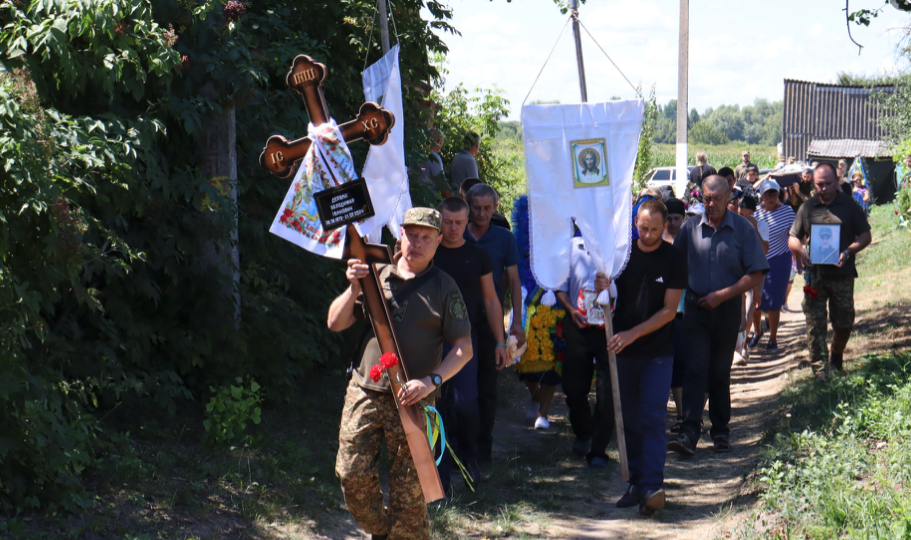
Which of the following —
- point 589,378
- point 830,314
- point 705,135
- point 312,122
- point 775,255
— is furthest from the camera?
point 705,135

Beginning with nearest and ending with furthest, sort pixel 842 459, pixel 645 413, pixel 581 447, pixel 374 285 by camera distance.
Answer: pixel 374 285
pixel 842 459
pixel 645 413
pixel 581 447

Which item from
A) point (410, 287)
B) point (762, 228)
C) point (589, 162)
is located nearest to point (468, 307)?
point (589, 162)

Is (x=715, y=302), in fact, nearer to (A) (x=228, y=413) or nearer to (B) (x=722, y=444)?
(B) (x=722, y=444)

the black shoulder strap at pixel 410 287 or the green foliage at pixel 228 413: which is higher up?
the black shoulder strap at pixel 410 287

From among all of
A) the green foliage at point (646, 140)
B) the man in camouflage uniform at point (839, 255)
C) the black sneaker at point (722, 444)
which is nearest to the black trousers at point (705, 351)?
the black sneaker at point (722, 444)

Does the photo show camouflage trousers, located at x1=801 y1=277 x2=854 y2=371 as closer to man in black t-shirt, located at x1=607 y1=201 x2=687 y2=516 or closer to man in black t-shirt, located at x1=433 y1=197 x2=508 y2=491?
man in black t-shirt, located at x1=607 y1=201 x2=687 y2=516

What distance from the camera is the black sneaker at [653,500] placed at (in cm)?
581

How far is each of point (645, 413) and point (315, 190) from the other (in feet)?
9.32

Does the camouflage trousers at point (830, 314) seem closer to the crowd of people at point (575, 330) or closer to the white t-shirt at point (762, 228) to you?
the crowd of people at point (575, 330)

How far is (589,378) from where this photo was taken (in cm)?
720

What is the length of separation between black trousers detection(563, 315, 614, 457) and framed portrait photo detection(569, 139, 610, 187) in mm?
1138

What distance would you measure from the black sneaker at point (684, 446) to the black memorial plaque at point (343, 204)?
413 centimetres

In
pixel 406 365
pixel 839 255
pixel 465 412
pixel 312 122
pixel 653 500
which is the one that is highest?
pixel 312 122

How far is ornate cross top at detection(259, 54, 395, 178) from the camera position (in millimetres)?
4328
